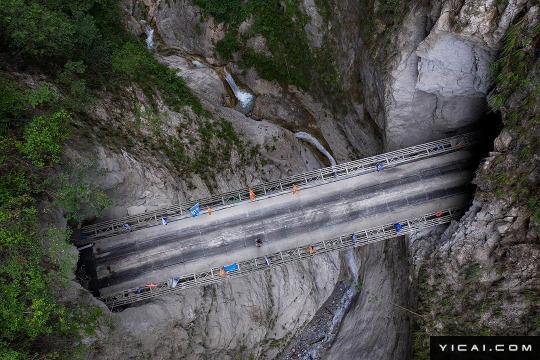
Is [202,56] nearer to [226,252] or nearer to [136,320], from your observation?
[226,252]

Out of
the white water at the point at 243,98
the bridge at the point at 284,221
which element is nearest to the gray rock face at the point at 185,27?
the white water at the point at 243,98

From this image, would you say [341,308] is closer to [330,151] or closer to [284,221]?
[284,221]

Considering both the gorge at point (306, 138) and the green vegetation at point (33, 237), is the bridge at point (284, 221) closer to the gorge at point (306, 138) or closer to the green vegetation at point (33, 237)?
the gorge at point (306, 138)

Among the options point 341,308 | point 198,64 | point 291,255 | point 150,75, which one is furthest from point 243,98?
point 341,308

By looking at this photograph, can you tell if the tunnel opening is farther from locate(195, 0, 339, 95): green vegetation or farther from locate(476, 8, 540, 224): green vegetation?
locate(476, 8, 540, 224): green vegetation

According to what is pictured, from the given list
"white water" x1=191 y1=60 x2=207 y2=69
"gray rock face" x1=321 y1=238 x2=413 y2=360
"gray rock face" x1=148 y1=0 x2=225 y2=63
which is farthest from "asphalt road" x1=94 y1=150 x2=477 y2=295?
"gray rock face" x1=148 y1=0 x2=225 y2=63

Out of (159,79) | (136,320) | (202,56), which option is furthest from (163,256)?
(202,56)

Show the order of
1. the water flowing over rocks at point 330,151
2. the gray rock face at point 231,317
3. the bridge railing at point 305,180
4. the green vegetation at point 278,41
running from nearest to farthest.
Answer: the water flowing over rocks at point 330,151
the gray rock face at point 231,317
the bridge railing at point 305,180
the green vegetation at point 278,41
